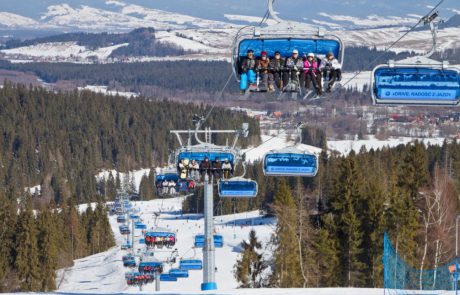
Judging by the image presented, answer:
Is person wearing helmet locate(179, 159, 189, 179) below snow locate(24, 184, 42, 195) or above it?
above

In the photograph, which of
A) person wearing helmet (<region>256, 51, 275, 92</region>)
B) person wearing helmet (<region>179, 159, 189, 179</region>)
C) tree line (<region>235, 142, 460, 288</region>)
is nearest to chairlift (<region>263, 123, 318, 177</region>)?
person wearing helmet (<region>179, 159, 189, 179</region>)

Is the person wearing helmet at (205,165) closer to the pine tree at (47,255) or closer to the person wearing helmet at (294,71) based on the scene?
the person wearing helmet at (294,71)

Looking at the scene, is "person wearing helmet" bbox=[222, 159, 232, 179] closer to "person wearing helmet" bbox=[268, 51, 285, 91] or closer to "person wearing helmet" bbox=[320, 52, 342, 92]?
"person wearing helmet" bbox=[268, 51, 285, 91]

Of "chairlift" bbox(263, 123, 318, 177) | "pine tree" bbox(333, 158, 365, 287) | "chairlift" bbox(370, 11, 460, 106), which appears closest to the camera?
"chairlift" bbox(370, 11, 460, 106)

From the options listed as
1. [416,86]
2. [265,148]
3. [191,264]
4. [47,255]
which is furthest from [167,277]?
[265,148]

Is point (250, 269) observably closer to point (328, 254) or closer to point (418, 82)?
point (328, 254)
